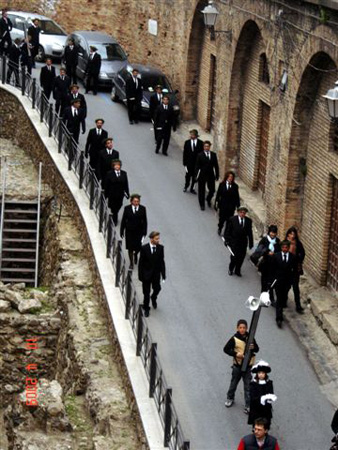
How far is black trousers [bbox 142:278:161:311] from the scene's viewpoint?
2075cm

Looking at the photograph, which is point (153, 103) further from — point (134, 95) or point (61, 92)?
point (61, 92)

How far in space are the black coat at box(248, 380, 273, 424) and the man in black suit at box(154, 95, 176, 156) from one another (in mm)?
12568

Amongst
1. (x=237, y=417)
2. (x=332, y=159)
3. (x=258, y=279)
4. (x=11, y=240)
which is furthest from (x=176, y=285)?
(x=11, y=240)

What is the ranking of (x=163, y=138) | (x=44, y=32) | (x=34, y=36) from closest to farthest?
(x=163, y=138)
(x=34, y=36)
(x=44, y=32)

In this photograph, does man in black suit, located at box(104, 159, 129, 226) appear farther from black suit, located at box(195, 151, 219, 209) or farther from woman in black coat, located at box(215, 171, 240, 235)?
black suit, located at box(195, 151, 219, 209)

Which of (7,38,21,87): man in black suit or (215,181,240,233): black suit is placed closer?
(215,181,240,233): black suit

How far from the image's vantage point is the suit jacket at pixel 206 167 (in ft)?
83.7

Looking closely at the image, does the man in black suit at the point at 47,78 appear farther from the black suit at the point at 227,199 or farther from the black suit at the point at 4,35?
the black suit at the point at 227,199

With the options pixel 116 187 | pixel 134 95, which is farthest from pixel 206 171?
pixel 134 95

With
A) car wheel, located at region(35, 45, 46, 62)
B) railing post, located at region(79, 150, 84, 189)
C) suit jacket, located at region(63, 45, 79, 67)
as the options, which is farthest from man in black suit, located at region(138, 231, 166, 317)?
car wheel, located at region(35, 45, 46, 62)

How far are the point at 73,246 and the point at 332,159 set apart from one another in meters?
6.27

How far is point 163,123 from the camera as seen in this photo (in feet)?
94.0

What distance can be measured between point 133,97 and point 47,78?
2.25 meters

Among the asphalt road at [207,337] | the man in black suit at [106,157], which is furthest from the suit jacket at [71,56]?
the man in black suit at [106,157]
